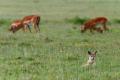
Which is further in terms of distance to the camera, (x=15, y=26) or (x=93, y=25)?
(x=93, y=25)

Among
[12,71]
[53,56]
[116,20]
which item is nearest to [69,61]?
[53,56]

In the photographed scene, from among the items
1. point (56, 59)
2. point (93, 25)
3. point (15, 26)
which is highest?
point (56, 59)

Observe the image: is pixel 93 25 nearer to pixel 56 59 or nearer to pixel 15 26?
pixel 15 26

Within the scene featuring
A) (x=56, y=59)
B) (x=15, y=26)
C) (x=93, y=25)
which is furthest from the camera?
(x=93, y=25)

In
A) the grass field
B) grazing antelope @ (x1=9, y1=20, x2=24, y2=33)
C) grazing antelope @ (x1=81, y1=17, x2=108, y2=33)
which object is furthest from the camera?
grazing antelope @ (x1=81, y1=17, x2=108, y2=33)

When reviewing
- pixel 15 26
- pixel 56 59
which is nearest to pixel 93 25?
pixel 15 26

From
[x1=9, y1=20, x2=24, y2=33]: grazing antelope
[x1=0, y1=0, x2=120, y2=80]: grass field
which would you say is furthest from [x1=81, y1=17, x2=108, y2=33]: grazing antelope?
[x1=9, y1=20, x2=24, y2=33]: grazing antelope

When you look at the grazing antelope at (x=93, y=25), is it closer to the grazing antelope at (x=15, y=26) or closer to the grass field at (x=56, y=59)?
the grass field at (x=56, y=59)

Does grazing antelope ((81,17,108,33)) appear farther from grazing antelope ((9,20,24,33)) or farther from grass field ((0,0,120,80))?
grazing antelope ((9,20,24,33))

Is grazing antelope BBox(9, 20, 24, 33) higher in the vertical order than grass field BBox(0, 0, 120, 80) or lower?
lower

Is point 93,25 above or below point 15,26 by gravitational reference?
below

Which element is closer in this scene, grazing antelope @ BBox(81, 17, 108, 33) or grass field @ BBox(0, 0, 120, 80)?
grass field @ BBox(0, 0, 120, 80)

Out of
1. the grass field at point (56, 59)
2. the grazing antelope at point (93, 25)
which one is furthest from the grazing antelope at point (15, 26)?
the grazing antelope at point (93, 25)

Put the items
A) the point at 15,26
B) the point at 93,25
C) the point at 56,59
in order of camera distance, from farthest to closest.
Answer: the point at 93,25
the point at 15,26
the point at 56,59
